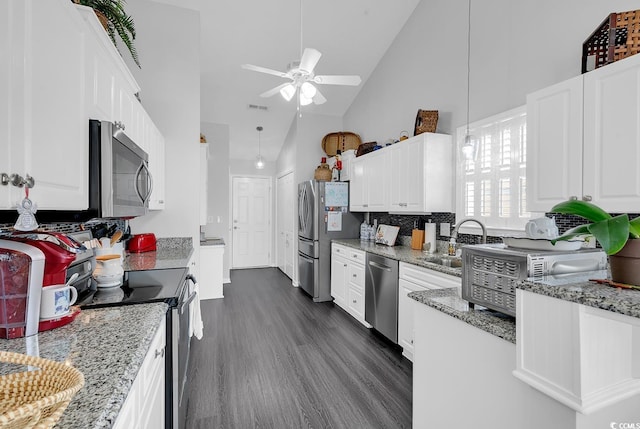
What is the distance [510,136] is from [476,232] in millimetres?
876

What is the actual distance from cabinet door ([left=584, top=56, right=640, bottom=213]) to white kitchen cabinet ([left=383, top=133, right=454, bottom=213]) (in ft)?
4.87

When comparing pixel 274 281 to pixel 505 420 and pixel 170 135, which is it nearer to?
pixel 170 135

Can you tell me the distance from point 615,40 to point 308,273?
3949 millimetres

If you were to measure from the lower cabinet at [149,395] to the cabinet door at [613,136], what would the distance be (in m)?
2.14

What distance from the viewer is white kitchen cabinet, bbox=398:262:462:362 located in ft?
8.27

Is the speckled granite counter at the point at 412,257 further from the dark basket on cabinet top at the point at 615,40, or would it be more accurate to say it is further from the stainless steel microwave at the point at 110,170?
the stainless steel microwave at the point at 110,170

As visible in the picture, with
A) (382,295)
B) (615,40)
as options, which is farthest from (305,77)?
(382,295)

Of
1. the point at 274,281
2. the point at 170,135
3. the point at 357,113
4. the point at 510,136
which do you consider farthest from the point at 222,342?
the point at 357,113

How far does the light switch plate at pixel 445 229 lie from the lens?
3.19 metres

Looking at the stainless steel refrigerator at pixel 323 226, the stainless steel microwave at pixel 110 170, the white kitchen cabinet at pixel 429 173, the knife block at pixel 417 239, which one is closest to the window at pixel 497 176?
the white kitchen cabinet at pixel 429 173

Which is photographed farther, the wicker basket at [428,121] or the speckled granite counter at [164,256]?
the wicker basket at [428,121]

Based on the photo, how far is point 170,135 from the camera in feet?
10.6

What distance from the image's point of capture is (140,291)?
160 cm

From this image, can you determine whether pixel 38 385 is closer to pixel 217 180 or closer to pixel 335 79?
pixel 335 79
